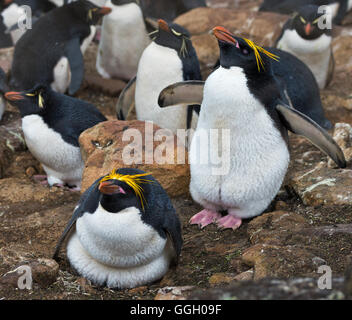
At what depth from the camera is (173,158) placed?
15.8 ft

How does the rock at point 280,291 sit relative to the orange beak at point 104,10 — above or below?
above

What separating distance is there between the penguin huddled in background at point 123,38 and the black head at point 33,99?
7.38ft

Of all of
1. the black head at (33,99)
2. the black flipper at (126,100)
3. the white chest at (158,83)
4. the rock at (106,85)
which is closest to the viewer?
the black head at (33,99)

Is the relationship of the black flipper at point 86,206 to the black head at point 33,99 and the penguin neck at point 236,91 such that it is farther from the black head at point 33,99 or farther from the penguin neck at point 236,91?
the black head at point 33,99

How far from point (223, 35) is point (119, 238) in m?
1.44

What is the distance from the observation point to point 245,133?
416 cm

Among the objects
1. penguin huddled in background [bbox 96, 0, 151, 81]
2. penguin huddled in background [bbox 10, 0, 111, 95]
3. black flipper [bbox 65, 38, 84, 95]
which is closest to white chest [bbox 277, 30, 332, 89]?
penguin huddled in background [bbox 96, 0, 151, 81]

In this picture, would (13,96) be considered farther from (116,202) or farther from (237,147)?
(116,202)

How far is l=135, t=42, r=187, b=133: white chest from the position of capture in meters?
5.61

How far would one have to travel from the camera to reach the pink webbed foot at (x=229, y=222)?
4.39 meters

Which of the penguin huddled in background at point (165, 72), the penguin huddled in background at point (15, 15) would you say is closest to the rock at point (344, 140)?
the penguin huddled in background at point (165, 72)

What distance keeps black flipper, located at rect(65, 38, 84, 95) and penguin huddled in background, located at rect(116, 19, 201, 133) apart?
1.20 m

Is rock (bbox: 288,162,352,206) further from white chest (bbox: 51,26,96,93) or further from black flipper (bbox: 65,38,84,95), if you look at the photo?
white chest (bbox: 51,26,96,93)

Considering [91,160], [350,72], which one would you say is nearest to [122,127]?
[91,160]
